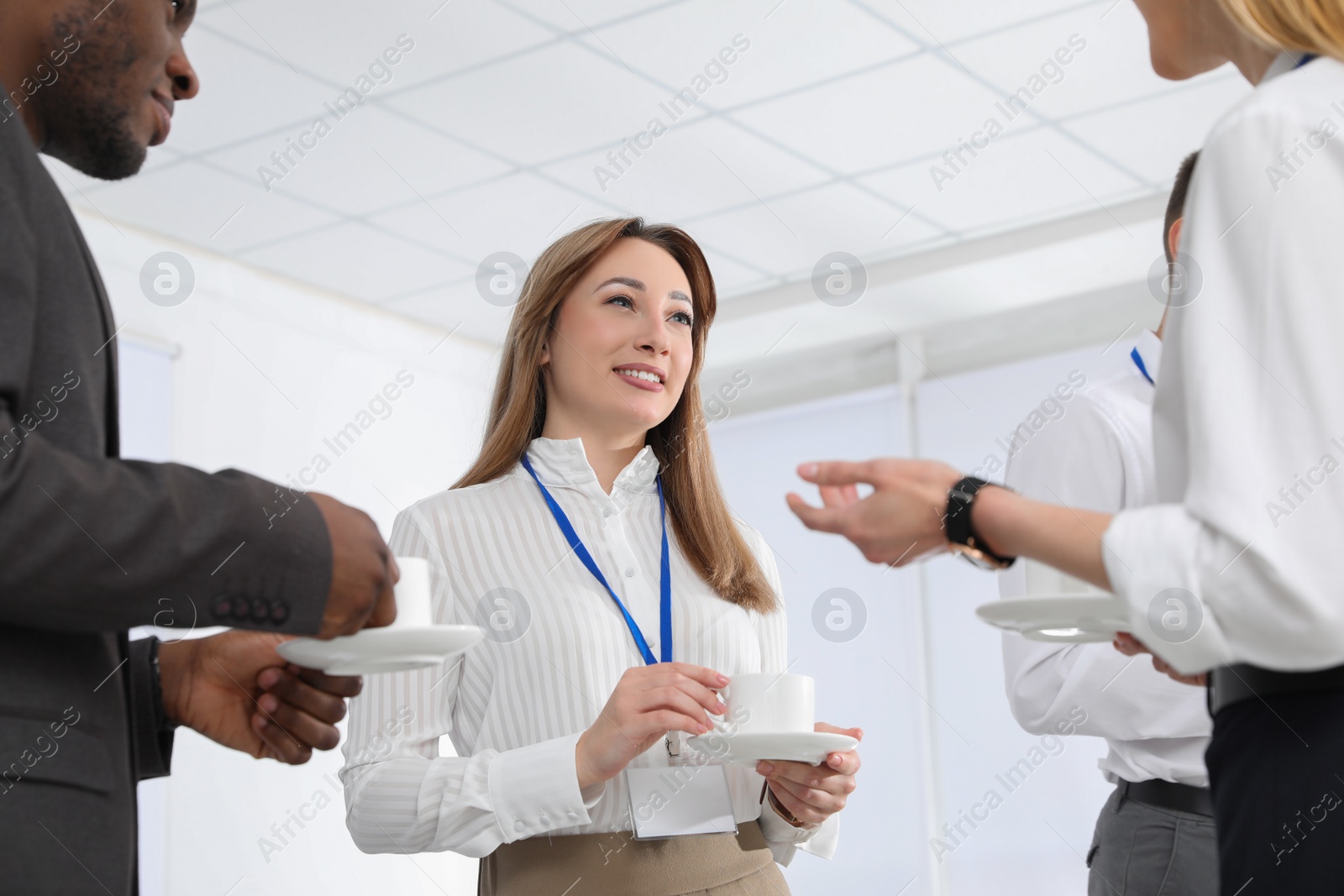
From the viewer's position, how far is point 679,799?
1.78 metres

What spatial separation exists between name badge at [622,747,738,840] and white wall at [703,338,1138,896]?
4.92 m

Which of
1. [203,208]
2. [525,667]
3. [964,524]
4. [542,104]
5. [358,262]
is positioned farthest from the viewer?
[358,262]

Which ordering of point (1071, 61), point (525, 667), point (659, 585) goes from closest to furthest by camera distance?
point (525, 667)
point (659, 585)
point (1071, 61)

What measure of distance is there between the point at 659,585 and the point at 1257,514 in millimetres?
1231

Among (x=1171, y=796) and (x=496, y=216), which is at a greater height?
(x=496, y=216)

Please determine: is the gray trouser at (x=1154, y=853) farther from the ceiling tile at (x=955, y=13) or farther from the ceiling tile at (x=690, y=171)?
the ceiling tile at (x=690, y=171)

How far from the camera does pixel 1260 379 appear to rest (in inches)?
38.1

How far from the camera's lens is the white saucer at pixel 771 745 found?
1.54 metres

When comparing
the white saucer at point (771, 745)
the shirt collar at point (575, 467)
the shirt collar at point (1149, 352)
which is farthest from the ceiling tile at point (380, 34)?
the white saucer at point (771, 745)

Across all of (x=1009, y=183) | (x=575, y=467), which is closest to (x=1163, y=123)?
(x=1009, y=183)

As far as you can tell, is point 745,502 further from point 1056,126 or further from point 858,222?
point 1056,126

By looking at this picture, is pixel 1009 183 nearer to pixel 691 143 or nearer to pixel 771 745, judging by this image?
pixel 691 143

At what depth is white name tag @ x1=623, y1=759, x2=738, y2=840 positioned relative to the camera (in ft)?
5.71

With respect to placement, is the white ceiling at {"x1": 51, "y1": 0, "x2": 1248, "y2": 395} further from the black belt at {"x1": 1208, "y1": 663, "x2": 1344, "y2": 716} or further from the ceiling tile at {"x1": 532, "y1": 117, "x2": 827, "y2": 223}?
the black belt at {"x1": 1208, "y1": 663, "x2": 1344, "y2": 716}
